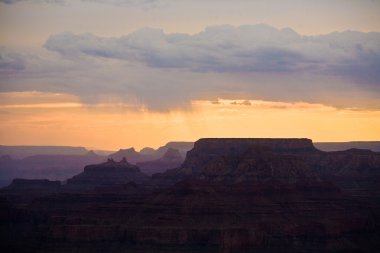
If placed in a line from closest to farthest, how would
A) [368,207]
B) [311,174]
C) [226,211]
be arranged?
[226,211] < [368,207] < [311,174]

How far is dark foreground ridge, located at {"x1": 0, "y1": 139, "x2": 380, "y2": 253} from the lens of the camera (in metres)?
156

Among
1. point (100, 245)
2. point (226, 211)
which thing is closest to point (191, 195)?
point (226, 211)

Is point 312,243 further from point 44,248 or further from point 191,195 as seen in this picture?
point 44,248

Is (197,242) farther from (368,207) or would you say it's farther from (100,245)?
(368,207)

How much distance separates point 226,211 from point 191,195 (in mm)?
5288

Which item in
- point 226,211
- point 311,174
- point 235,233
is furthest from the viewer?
point 311,174

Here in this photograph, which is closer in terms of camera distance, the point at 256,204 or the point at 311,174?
the point at 256,204

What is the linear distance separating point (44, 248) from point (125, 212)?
17.9 meters

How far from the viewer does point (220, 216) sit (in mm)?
163125

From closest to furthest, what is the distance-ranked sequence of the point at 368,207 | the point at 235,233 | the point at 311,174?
the point at 235,233, the point at 368,207, the point at 311,174

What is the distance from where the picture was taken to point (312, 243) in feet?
525

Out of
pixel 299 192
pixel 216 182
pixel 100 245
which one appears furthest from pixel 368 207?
pixel 100 245

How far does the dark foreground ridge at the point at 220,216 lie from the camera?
156 metres

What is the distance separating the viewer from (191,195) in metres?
168
